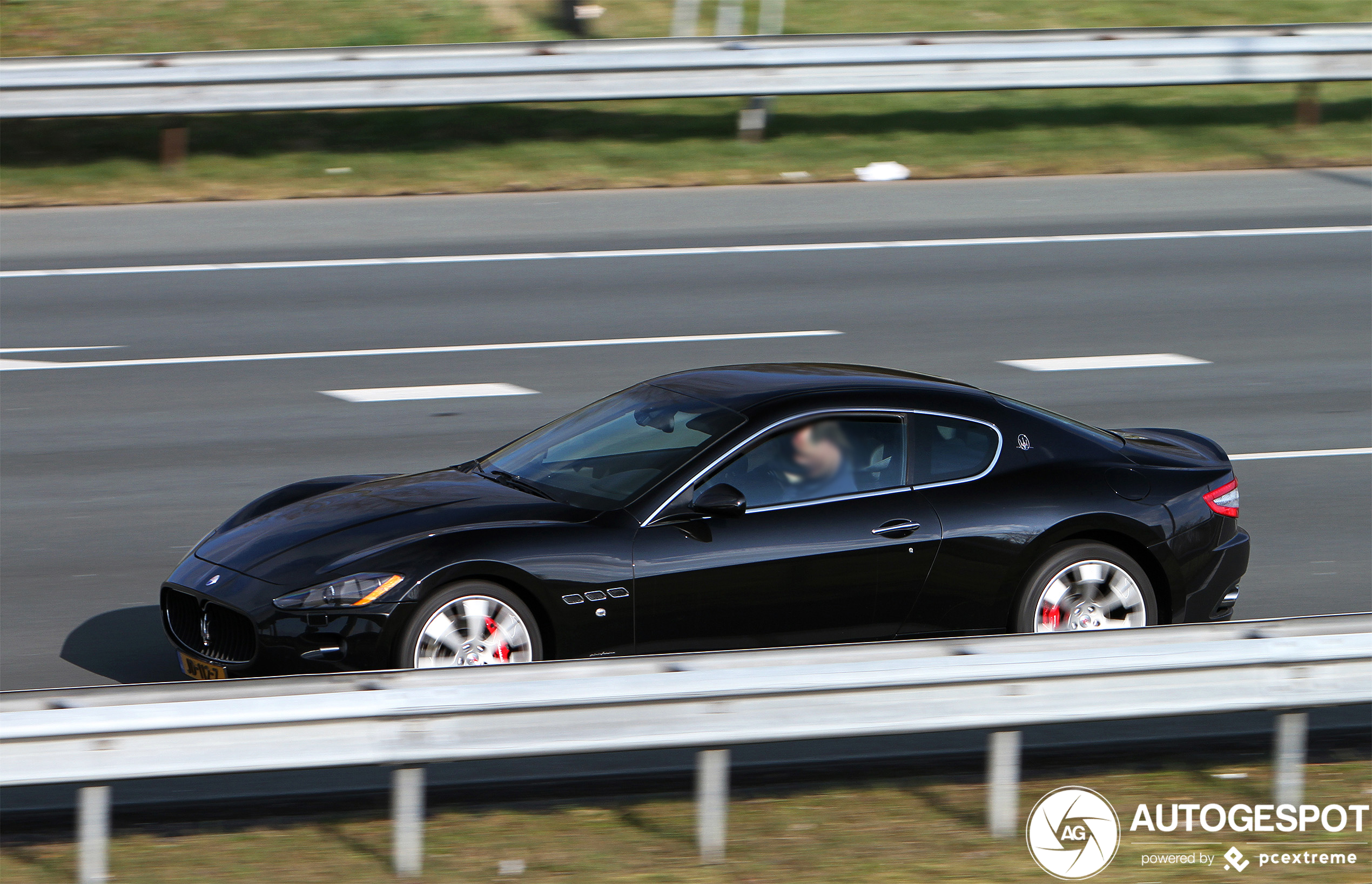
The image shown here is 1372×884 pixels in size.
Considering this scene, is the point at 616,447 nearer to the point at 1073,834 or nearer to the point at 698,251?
the point at 1073,834

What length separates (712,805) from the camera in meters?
5.36

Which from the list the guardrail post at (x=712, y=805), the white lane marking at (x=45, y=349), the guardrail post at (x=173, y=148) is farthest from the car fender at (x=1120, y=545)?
the guardrail post at (x=173, y=148)

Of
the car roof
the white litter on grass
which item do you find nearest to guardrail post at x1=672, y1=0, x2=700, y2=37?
the white litter on grass

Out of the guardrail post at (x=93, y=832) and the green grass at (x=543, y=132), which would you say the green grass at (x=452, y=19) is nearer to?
the green grass at (x=543, y=132)

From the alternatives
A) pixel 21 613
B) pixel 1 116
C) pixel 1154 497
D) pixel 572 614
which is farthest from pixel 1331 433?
pixel 1 116

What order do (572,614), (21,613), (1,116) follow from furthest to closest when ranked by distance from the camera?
(1,116) → (21,613) → (572,614)

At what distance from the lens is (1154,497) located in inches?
290

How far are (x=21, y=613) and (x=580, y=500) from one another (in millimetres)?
2963

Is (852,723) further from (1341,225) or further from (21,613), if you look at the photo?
(1341,225)

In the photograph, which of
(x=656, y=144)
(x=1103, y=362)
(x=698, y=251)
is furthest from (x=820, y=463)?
(x=656, y=144)

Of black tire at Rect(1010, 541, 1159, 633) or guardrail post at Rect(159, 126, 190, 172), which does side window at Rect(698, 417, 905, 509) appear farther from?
guardrail post at Rect(159, 126, 190, 172)

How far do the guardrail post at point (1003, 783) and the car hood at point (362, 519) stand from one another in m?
2.01

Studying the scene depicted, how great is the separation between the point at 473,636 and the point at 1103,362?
724 centimetres

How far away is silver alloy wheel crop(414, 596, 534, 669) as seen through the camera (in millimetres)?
6465
